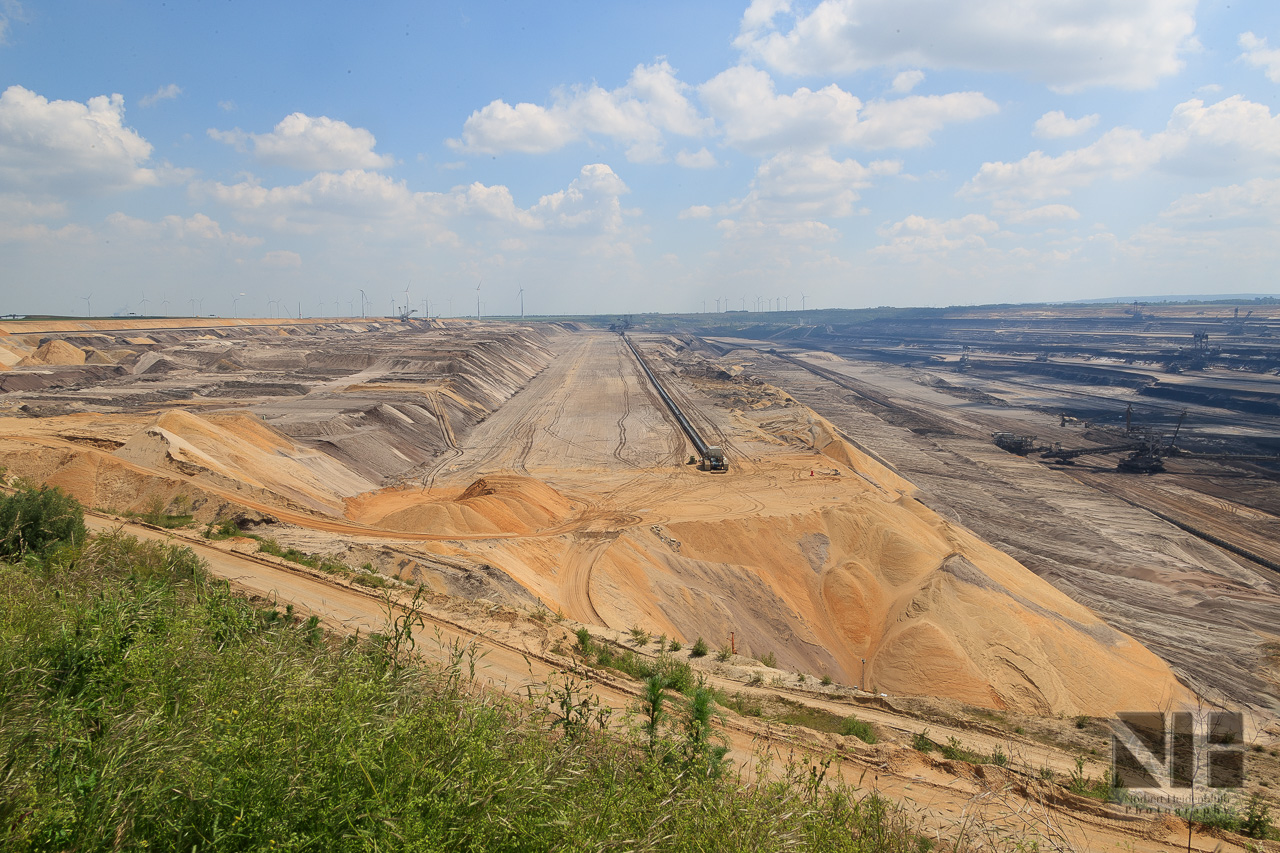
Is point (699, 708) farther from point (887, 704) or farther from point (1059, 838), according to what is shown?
point (887, 704)

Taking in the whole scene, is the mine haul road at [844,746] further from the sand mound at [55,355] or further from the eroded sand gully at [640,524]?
the sand mound at [55,355]

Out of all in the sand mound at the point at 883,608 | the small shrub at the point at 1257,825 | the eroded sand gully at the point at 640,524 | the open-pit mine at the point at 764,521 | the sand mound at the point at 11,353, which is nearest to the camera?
the small shrub at the point at 1257,825

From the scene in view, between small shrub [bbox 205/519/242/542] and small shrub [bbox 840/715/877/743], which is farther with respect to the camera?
small shrub [bbox 205/519/242/542]

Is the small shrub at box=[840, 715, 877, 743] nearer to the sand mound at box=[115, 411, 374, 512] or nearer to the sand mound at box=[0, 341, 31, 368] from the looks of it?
the sand mound at box=[115, 411, 374, 512]

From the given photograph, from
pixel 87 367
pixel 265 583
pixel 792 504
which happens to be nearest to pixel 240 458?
pixel 265 583

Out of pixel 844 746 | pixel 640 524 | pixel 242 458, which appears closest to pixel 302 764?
pixel 844 746

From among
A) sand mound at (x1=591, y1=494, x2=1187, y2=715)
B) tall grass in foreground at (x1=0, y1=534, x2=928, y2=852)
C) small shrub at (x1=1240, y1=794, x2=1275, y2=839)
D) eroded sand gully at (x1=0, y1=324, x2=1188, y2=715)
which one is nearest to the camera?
tall grass in foreground at (x1=0, y1=534, x2=928, y2=852)

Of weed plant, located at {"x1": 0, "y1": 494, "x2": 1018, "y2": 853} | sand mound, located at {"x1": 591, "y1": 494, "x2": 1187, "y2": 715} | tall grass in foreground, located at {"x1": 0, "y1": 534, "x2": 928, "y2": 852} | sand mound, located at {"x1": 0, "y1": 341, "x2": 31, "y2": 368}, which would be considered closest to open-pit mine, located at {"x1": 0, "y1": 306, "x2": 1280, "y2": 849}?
sand mound, located at {"x1": 591, "y1": 494, "x2": 1187, "y2": 715}

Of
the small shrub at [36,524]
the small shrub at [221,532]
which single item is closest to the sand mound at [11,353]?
the small shrub at [221,532]
